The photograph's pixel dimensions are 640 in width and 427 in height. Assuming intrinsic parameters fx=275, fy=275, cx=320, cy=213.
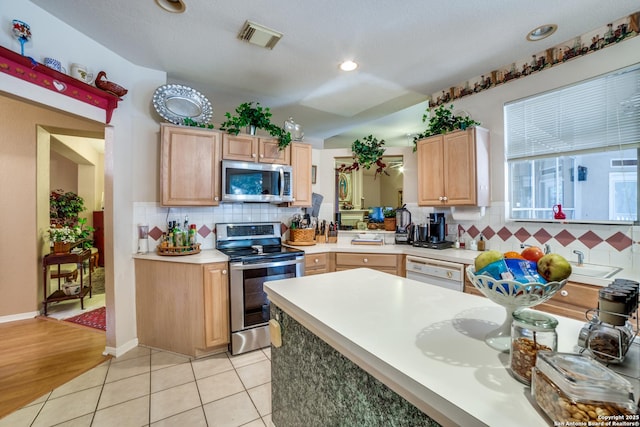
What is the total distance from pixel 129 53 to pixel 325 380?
10.1 ft

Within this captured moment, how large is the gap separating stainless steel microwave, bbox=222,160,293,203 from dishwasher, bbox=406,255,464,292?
154cm

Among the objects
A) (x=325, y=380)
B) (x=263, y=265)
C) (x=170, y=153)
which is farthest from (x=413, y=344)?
(x=170, y=153)

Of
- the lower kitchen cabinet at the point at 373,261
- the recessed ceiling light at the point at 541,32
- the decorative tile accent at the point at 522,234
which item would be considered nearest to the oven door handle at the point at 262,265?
the lower kitchen cabinet at the point at 373,261

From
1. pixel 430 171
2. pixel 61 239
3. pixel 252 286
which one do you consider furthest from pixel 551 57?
pixel 61 239

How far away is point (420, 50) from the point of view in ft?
7.93

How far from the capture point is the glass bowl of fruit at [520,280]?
67 centimetres

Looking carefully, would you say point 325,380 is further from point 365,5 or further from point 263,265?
point 365,5

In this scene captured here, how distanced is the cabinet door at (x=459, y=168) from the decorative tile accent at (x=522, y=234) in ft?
1.58

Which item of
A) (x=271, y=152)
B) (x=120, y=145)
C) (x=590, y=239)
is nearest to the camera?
(x=590, y=239)

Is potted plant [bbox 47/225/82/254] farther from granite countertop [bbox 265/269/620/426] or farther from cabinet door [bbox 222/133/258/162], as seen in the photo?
granite countertop [bbox 265/269/620/426]

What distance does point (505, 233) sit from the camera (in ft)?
8.86

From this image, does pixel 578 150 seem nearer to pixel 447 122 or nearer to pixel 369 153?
pixel 447 122

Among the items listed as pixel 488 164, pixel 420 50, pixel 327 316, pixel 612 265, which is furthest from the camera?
pixel 488 164

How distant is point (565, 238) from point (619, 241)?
1.03 ft
